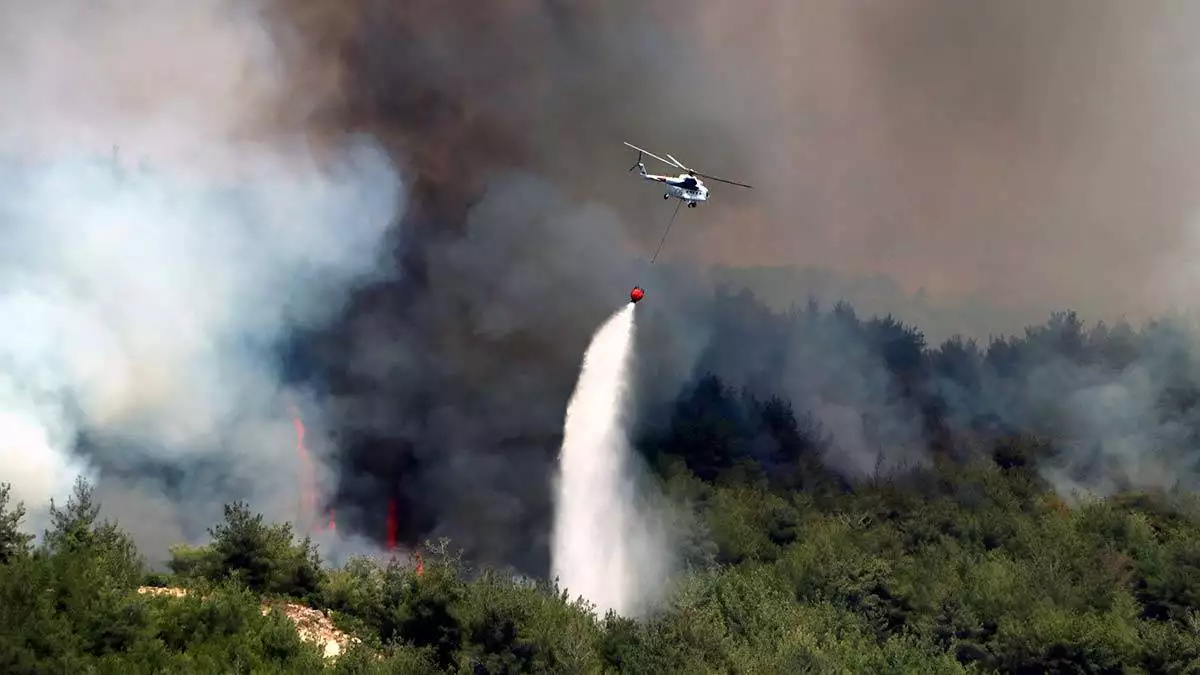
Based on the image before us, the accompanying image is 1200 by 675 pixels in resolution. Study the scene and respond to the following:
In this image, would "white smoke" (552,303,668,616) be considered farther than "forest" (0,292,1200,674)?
Yes

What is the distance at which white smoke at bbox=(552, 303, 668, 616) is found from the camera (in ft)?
289

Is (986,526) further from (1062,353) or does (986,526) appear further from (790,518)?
(1062,353)

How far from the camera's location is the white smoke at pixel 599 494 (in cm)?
8800

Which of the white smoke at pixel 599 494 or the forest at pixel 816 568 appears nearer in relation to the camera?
the forest at pixel 816 568

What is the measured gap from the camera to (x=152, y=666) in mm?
51219

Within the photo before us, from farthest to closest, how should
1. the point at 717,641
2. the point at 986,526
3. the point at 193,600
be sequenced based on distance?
the point at 986,526, the point at 717,641, the point at 193,600

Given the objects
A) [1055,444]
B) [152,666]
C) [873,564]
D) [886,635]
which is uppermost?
[1055,444]

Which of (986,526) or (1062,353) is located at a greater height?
(1062,353)

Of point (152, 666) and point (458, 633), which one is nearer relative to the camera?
point (152, 666)

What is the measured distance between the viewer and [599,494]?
9081 centimetres

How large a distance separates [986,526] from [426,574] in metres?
65.3

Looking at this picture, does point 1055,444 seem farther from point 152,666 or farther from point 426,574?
point 152,666

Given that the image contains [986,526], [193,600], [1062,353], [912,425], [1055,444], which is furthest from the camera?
[1062,353]

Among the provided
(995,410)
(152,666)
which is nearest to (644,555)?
(152,666)
